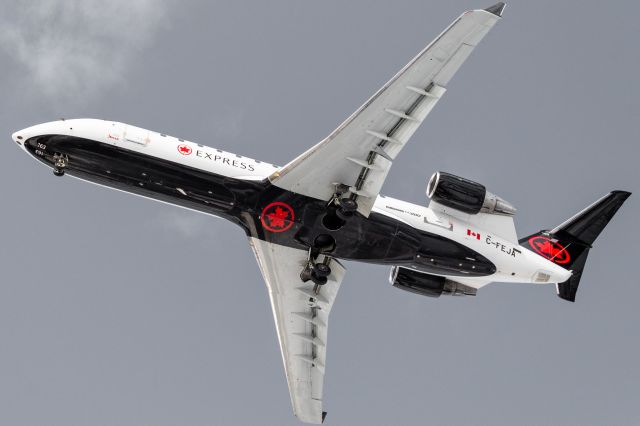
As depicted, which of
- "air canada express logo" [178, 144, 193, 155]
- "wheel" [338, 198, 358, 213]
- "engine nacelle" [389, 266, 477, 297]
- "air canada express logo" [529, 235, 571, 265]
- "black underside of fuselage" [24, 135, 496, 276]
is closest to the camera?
"black underside of fuselage" [24, 135, 496, 276]

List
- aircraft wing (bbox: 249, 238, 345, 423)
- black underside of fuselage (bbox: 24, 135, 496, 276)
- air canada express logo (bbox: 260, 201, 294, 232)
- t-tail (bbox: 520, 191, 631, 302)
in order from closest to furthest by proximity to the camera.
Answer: black underside of fuselage (bbox: 24, 135, 496, 276)
air canada express logo (bbox: 260, 201, 294, 232)
aircraft wing (bbox: 249, 238, 345, 423)
t-tail (bbox: 520, 191, 631, 302)

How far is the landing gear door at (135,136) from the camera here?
4166cm

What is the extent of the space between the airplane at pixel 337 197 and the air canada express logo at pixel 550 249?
3.48 ft

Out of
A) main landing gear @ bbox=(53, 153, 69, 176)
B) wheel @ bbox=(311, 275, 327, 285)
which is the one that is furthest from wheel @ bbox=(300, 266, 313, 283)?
main landing gear @ bbox=(53, 153, 69, 176)

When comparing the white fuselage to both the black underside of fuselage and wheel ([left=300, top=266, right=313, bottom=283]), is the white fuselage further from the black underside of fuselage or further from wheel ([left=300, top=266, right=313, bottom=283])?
wheel ([left=300, top=266, right=313, bottom=283])

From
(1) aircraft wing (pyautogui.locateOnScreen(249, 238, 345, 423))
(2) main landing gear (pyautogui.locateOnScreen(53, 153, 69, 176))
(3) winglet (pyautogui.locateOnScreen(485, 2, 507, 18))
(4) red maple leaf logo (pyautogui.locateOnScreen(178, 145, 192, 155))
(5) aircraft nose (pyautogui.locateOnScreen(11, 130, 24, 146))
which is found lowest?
(1) aircraft wing (pyautogui.locateOnScreen(249, 238, 345, 423))

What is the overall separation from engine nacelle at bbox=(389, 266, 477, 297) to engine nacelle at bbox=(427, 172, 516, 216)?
4508mm

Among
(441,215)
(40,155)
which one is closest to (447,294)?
(441,215)

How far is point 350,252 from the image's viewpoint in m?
44.3

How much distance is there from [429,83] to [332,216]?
8.36 meters

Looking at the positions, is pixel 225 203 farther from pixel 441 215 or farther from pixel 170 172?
pixel 441 215

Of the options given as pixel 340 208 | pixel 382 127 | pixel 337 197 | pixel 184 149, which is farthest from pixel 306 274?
pixel 382 127

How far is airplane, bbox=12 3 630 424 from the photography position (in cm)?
4019

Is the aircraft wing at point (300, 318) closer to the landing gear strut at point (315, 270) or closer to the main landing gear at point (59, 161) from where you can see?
the landing gear strut at point (315, 270)
